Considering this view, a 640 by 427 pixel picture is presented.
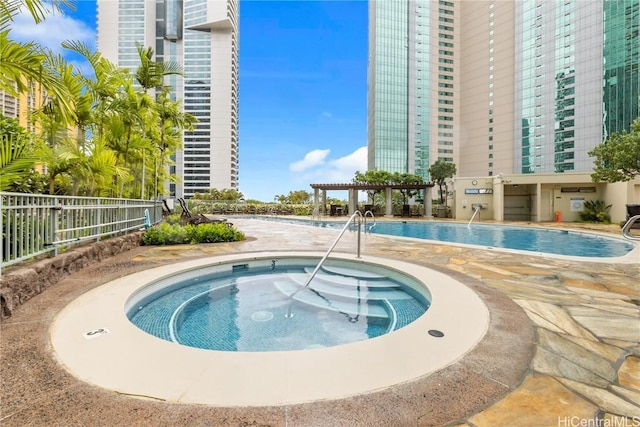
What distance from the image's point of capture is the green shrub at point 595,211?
56.7 feet

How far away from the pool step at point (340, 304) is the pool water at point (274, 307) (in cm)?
1

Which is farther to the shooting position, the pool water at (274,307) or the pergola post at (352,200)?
the pergola post at (352,200)

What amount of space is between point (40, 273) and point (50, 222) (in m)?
0.98

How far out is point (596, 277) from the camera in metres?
4.52

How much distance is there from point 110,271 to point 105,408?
149 inches

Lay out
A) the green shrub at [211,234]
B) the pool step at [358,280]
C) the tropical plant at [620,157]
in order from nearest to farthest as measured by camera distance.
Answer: the pool step at [358,280]
the green shrub at [211,234]
the tropical plant at [620,157]

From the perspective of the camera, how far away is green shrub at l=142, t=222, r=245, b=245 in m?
7.58

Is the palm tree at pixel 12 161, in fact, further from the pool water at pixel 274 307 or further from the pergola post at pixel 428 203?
the pergola post at pixel 428 203

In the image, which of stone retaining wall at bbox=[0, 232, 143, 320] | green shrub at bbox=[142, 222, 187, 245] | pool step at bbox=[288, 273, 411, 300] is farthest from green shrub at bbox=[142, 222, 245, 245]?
pool step at bbox=[288, 273, 411, 300]

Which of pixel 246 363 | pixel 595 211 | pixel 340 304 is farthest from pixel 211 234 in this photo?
pixel 595 211

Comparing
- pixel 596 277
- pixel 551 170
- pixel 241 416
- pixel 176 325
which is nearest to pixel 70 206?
pixel 176 325

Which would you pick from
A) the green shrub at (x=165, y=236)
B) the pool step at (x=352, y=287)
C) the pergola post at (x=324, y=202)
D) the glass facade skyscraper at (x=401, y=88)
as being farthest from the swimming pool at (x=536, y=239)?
the glass facade skyscraper at (x=401, y=88)

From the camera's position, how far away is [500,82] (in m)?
56.3

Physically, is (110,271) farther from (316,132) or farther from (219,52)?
(219,52)
